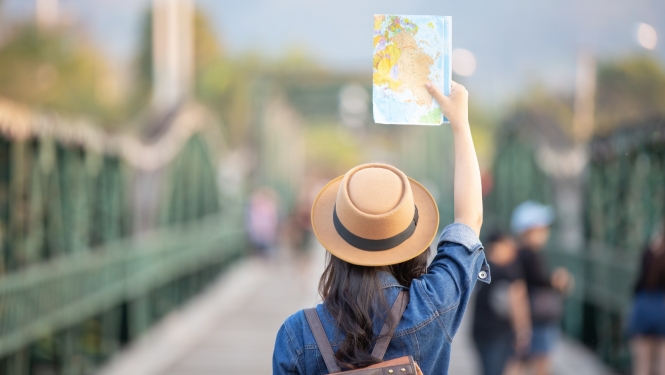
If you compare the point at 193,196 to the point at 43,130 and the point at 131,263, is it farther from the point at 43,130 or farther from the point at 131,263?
the point at 43,130

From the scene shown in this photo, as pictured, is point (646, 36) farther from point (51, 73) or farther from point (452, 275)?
point (51, 73)

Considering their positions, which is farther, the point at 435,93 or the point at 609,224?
the point at 609,224

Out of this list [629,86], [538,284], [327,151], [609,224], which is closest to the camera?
[538,284]

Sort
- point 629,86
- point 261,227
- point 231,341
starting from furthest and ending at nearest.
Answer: point 629,86 < point 261,227 < point 231,341

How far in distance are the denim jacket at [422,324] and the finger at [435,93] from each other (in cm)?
37

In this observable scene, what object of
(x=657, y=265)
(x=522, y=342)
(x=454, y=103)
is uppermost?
(x=454, y=103)

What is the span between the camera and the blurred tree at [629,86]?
73.9 m

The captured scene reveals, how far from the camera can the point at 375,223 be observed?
81.4 inches

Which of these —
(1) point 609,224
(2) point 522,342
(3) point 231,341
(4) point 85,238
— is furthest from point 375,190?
(3) point 231,341

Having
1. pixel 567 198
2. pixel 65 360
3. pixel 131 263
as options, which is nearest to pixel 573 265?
pixel 567 198

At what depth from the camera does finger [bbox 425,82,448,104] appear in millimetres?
2172

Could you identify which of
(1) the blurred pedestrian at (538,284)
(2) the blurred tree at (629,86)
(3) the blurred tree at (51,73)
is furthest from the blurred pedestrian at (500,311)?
(2) the blurred tree at (629,86)

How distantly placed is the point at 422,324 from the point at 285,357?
355mm

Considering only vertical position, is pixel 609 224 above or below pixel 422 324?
below
